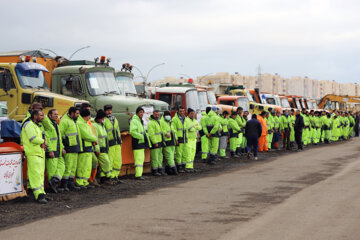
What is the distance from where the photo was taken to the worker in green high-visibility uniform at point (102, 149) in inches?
518

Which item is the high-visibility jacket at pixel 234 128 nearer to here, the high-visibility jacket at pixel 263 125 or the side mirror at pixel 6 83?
the high-visibility jacket at pixel 263 125

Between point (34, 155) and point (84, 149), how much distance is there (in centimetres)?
194

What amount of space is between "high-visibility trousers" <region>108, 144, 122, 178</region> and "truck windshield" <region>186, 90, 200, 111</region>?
947cm

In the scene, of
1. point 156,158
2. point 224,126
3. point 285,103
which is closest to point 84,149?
point 156,158

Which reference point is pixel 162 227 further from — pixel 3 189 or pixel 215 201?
pixel 3 189

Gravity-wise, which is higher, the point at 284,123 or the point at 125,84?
the point at 125,84

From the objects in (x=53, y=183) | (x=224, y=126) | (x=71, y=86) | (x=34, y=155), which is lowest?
(x=53, y=183)

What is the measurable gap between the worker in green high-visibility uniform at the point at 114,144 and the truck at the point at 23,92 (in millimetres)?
2397

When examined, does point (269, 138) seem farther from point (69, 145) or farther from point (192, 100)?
point (69, 145)

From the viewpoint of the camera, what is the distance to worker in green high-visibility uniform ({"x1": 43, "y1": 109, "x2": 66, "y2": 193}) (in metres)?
11.5

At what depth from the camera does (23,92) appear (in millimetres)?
15492

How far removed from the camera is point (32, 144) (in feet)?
34.9

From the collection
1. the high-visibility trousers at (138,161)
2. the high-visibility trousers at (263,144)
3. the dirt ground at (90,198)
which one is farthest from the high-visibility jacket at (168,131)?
the high-visibility trousers at (263,144)

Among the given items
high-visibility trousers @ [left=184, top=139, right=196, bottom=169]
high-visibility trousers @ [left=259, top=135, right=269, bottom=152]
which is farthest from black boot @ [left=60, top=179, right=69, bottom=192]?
high-visibility trousers @ [left=259, top=135, right=269, bottom=152]
